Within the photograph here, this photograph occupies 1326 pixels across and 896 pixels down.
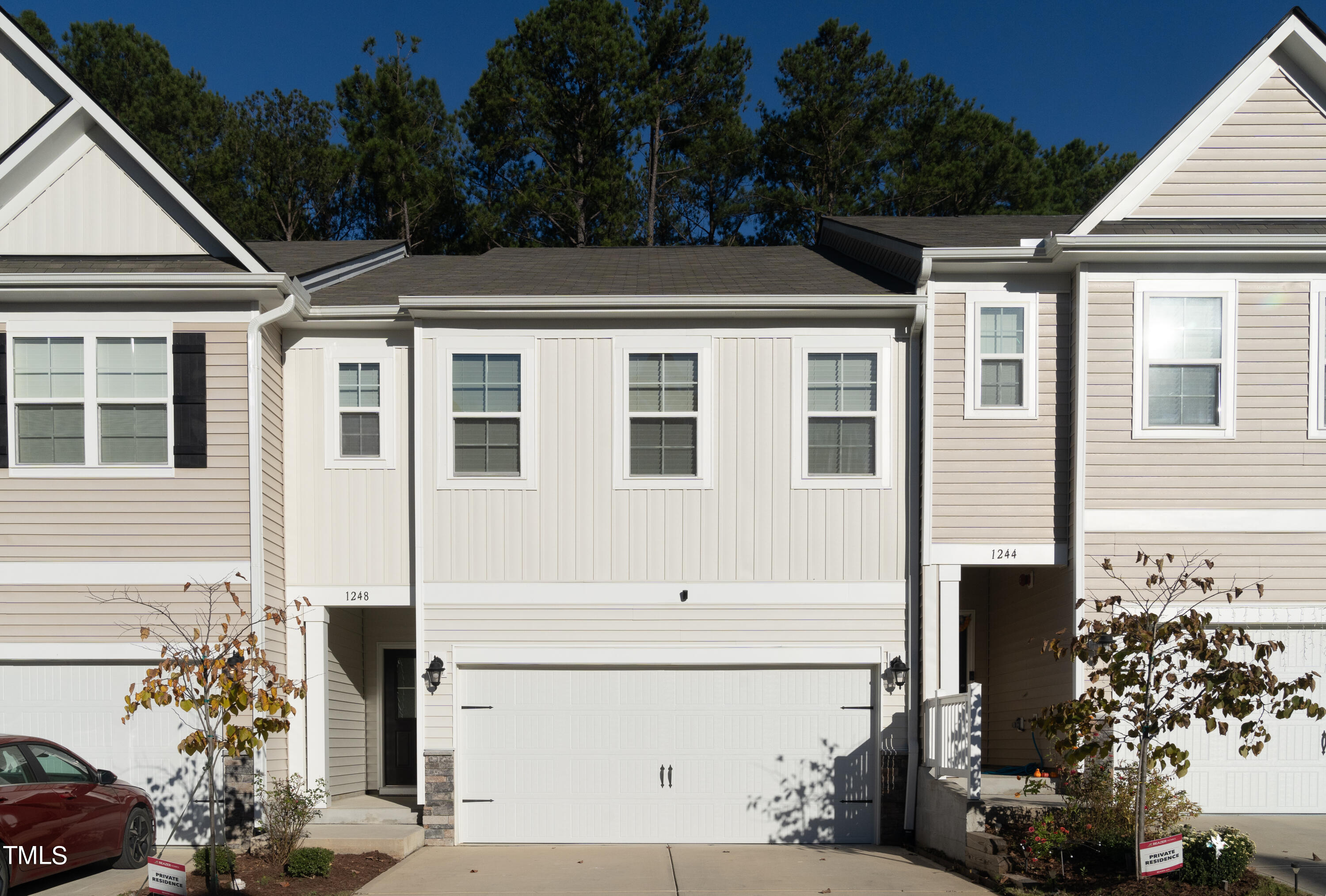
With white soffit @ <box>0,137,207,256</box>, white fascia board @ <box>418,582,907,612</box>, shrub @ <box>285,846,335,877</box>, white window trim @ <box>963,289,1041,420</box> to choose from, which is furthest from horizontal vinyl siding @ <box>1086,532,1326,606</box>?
white soffit @ <box>0,137,207,256</box>

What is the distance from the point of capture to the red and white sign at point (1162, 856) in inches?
346

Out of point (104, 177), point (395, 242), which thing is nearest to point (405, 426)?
point (104, 177)

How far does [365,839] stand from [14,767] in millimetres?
3411

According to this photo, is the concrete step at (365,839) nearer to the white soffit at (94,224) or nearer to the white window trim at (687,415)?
the white window trim at (687,415)

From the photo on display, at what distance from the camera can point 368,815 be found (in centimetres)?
1248

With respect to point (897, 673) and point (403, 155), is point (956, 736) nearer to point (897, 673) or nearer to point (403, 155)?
point (897, 673)

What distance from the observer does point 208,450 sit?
39.8ft

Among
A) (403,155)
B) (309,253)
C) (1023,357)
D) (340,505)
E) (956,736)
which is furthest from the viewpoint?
(403,155)

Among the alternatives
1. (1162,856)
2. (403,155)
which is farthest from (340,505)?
(403,155)

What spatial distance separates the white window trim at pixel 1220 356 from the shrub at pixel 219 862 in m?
10.1

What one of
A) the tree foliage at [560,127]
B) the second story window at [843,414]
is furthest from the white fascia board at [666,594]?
Result: the tree foliage at [560,127]

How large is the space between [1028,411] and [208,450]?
892 centimetres

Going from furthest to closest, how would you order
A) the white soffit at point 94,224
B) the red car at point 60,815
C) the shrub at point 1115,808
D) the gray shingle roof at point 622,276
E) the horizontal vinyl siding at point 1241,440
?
the gray shingle roof at point 622,276 < the white soffit at point 94,224 < the horizontal vinyl siding at point 1241,440 < the shrub at point 1115,808 < the red car at point 60,815

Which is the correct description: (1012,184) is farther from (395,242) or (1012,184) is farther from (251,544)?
(251,544)
